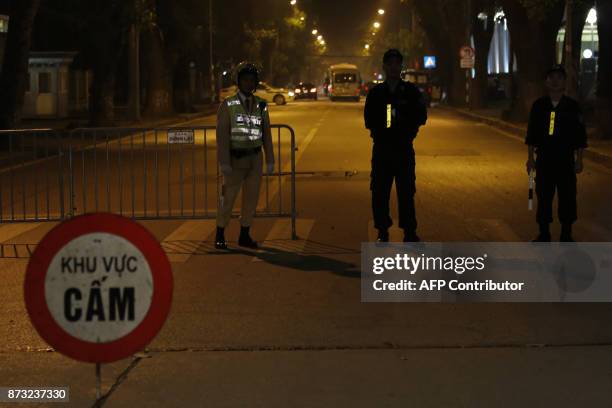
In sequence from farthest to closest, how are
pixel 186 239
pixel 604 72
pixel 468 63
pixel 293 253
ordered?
pixel 468 63 → pixel 604 72 → pixel 186 239 → pixel 293 253

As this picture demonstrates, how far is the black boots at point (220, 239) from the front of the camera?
38.2 feet

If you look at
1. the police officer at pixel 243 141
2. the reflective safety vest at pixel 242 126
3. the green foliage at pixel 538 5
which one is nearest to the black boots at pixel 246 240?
the police officer at pixel 243 141

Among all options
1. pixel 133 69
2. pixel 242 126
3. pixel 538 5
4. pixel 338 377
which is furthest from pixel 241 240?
pixel 133 69

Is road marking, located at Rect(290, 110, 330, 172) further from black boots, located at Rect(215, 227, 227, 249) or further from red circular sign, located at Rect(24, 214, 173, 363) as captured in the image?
A: red circular sign, located at Rect(24, 214, 173, 363)

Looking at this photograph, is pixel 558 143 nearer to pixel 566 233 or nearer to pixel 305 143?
pixel 566 233

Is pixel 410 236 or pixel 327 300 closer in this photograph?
pixel 327 300

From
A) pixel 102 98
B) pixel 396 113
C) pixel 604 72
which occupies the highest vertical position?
pixel 604 72

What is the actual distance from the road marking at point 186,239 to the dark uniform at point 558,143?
Answer: 3.62 m

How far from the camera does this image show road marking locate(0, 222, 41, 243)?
12750mm

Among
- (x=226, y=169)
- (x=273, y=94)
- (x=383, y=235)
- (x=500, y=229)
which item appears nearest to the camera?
(x=226, y=169)

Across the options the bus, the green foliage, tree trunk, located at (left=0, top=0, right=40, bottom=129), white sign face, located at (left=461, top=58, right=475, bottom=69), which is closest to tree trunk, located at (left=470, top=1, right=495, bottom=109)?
white sign face, located at (left=461, top=58, right=475, bottom=69)

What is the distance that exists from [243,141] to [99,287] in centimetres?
607

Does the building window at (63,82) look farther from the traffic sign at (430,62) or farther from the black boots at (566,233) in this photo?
the black boots at (566,233)

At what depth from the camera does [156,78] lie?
48.7 m
